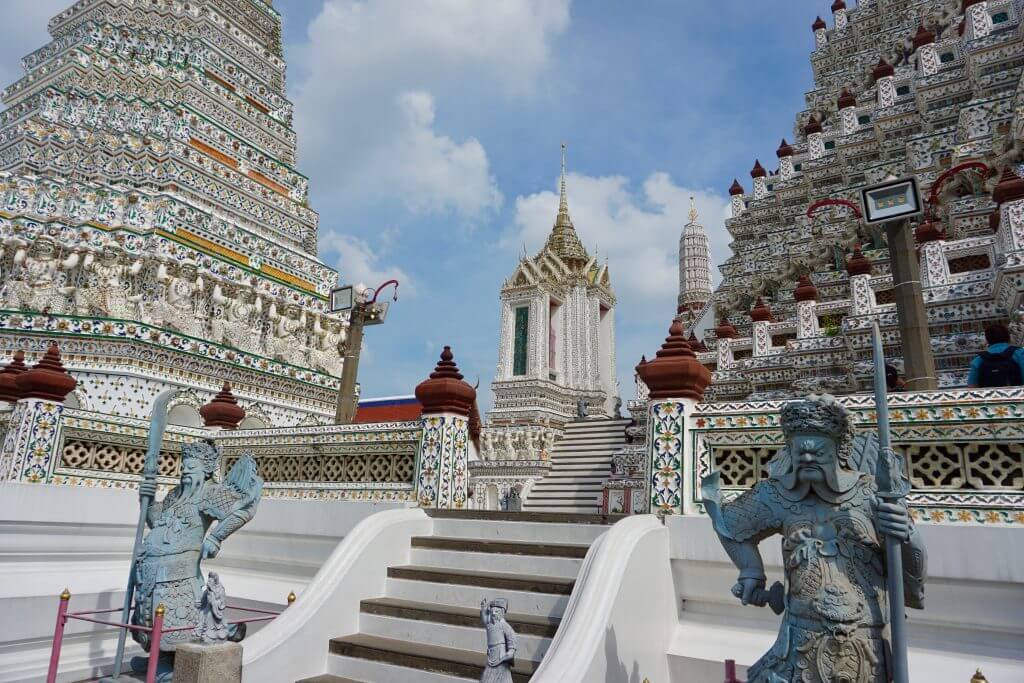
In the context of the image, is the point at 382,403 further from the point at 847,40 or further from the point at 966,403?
the point at 966,403

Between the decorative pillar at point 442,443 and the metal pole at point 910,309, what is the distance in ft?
14.5

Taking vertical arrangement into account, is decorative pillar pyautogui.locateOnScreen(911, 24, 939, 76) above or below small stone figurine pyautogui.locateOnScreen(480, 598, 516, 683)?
above

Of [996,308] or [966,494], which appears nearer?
[966,494]

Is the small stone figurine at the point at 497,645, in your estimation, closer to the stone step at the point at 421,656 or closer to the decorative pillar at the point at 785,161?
the stone step at the point at 421,656

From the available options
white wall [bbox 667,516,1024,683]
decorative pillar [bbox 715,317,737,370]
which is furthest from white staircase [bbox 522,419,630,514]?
white wall [bbox 667,516,1024,683]

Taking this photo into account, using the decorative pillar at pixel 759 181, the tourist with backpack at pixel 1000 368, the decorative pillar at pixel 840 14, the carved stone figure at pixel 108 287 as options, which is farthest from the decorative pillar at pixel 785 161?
the carved stone figure at pixel 108 287

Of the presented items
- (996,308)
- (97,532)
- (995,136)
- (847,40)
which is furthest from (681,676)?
(847,40)

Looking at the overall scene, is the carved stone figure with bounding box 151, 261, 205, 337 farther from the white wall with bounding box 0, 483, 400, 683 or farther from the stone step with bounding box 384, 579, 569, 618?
the stone step with bounding box 384, 579, 569, 618

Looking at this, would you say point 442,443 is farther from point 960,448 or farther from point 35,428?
point 35,428

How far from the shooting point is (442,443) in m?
6.90

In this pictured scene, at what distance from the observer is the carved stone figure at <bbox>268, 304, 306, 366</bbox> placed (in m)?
19.3

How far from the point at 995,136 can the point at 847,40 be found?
1415cm

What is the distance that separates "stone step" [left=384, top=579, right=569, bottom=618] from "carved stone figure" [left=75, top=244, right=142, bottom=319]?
12.9m

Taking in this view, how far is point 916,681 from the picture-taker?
4.12m
